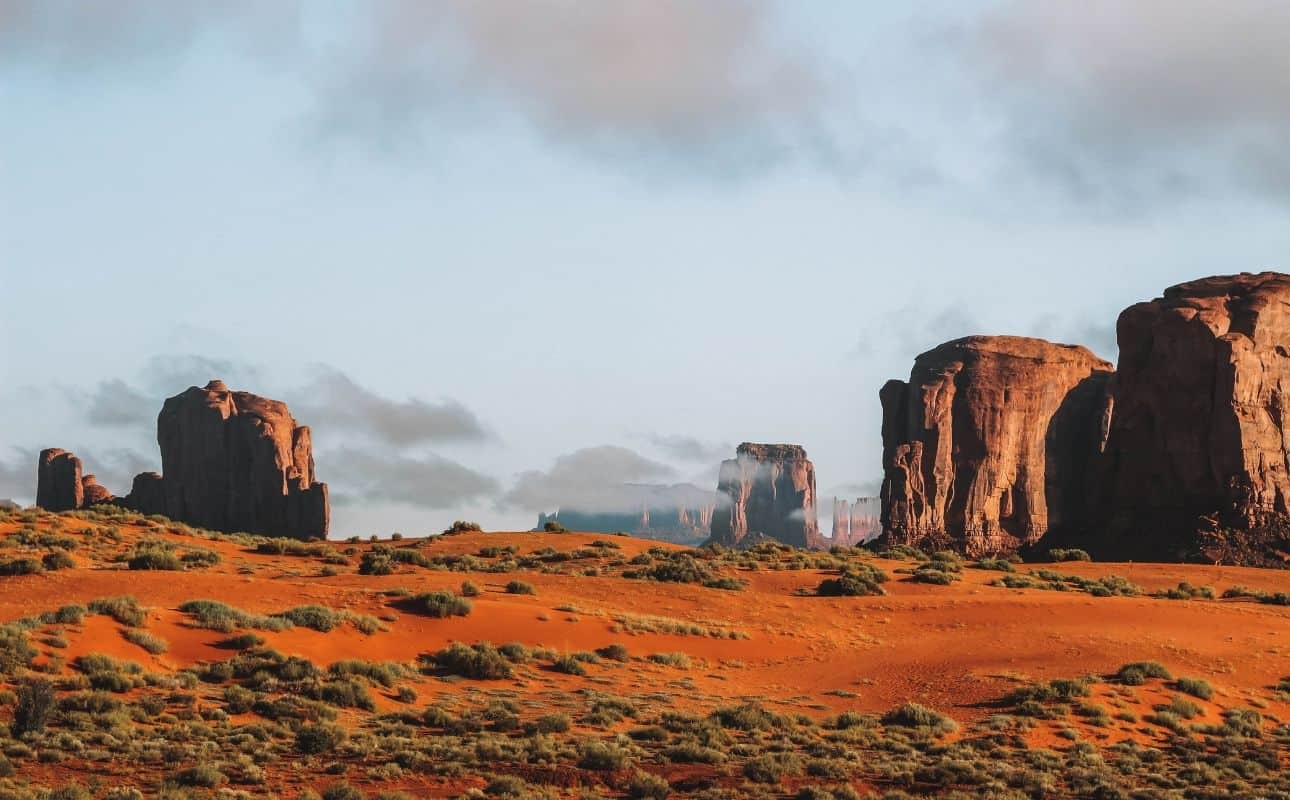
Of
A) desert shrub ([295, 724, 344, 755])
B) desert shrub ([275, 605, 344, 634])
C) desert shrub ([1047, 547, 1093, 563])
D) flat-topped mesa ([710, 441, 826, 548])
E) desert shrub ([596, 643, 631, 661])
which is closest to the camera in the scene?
desert shrub ([295, 724, 344, 755])

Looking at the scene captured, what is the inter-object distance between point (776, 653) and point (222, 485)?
322ft

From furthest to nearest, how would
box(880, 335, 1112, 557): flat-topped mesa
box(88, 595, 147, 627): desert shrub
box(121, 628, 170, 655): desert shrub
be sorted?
box(880, 335, 1112, 557): flat-topped mesa < box(88, 595, 147, 627): desert shrub < box(121, 628, 170, 655): desert shrub

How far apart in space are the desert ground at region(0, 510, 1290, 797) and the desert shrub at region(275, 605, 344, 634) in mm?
65

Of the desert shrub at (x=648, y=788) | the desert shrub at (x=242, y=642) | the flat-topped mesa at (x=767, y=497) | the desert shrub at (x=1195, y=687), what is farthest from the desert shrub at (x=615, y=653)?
the flat-topped mesa at (x=767, y=497)

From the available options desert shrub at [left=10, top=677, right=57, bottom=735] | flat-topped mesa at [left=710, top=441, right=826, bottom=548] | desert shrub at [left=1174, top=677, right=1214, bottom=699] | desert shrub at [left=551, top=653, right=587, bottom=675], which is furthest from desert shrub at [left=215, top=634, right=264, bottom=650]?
flat-topped mesa at [left=710, top=441, right=826, bottom=548]

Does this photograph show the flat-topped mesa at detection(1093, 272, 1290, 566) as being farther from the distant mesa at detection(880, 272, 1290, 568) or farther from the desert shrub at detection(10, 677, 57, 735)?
the desert shrub at detection(10, 677, 57, 735)

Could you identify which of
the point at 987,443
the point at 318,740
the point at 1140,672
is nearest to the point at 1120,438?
the point at 987,443

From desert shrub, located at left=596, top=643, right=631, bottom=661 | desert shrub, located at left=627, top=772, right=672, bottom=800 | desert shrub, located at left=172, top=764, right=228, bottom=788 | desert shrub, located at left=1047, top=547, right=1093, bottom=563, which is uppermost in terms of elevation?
desert shrub, located at left=1047, top=547, right=1093, bottom=563

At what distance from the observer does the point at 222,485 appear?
12731cm

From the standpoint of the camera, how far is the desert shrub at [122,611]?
3025cm

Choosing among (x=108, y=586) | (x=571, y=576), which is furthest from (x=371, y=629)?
(x=571, y=576)

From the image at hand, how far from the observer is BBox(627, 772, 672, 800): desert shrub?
72.1 feet

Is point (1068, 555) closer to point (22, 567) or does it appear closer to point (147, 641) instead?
point (22, 567)

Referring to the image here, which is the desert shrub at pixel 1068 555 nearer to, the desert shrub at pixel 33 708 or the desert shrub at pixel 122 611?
the desert shrub at pixel 122 611
